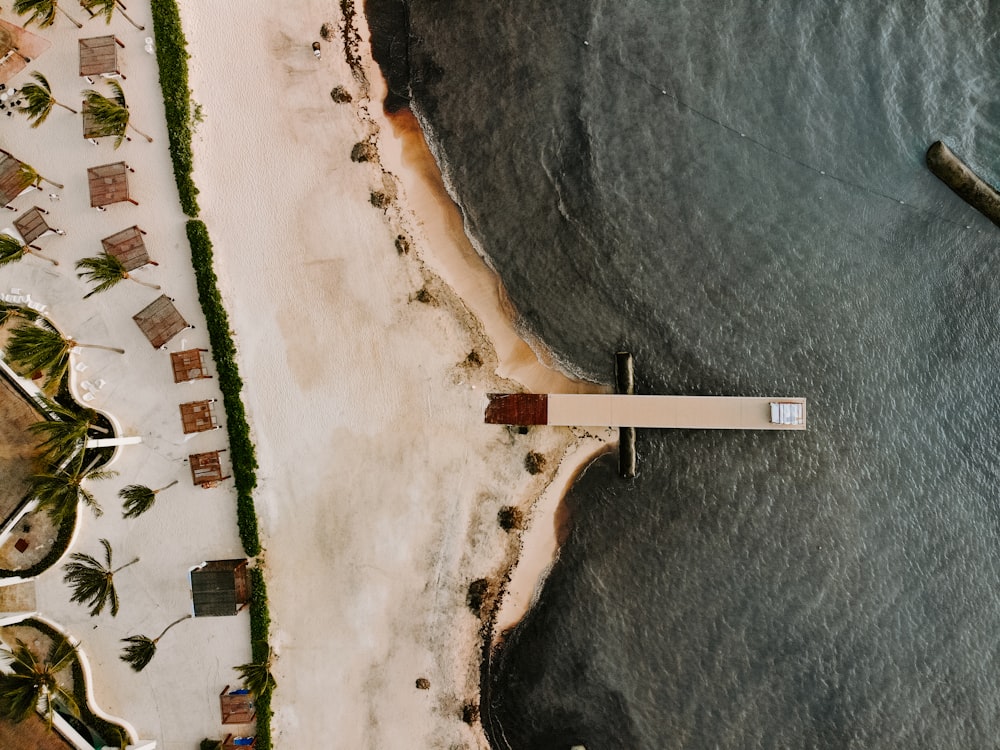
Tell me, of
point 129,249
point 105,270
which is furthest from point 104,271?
point 129,249

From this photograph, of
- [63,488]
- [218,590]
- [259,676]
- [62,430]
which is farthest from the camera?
[218,590]

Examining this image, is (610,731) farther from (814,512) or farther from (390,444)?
(390,444)

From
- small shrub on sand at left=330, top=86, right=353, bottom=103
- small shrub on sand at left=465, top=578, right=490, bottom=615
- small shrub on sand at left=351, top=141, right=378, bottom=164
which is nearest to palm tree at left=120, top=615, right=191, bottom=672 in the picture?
small shrub on sand at left=465, top=578, right=490, bottom=615

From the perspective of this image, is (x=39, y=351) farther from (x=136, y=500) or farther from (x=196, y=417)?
(x=136, y=500)

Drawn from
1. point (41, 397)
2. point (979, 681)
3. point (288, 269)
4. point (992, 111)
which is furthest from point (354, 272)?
point (979, 681)

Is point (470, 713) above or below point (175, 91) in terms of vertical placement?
below

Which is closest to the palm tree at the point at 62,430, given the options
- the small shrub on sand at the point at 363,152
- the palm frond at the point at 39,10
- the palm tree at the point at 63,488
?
the palm tree at the point at 63,488

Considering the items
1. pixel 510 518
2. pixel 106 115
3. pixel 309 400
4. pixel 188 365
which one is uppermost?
pixel 106 115

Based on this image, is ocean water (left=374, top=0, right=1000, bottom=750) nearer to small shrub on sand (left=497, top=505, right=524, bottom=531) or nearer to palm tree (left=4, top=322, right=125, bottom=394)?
small shrub on sand (left=497, top=505, right=524, bottom=531)
